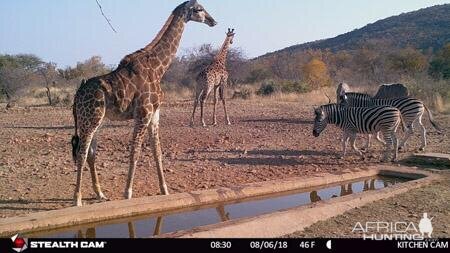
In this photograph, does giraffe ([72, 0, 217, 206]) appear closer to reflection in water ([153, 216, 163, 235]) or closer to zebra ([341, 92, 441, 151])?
reflection in water ([153, 216, 163, 235])

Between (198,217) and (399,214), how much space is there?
2.44 metres

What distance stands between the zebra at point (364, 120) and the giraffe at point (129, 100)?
4.41 meters

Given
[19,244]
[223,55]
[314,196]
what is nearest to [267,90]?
[223,55]

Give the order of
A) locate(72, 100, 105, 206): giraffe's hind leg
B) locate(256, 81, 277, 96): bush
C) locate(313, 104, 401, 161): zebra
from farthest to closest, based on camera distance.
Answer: locate(256, 81, 277, 96): bush
locate(313, 104, 401, 161): zebra
locate(72, 100, 105, 206): giraffe's hind leg

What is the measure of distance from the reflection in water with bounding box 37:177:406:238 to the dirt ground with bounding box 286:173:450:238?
1.09m

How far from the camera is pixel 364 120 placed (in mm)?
9750

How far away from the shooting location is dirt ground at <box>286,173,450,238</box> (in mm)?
5176

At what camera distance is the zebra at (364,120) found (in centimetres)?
950

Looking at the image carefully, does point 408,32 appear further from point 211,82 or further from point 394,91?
point 211,82

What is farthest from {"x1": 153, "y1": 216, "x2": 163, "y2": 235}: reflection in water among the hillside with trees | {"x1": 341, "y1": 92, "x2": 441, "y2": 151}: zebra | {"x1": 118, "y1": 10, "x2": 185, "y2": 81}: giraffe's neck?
the hillside with trees

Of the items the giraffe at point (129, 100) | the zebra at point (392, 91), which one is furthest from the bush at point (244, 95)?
the giraffe at point (129, 100)

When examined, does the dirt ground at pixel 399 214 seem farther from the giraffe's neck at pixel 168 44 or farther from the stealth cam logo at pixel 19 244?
the giraffe's neck at pixel 168 44

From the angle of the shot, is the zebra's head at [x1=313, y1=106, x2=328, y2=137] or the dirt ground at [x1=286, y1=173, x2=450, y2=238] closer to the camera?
the dirt ground at [x1=286, y1=173, x2=450, y2=238]

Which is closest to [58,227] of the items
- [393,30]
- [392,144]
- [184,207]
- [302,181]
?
[184,207]
